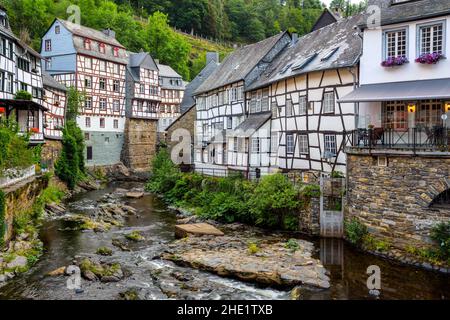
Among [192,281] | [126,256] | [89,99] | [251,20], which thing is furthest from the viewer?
[251,20]

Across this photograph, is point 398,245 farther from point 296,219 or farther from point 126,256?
point 126,256

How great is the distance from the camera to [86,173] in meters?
42.1

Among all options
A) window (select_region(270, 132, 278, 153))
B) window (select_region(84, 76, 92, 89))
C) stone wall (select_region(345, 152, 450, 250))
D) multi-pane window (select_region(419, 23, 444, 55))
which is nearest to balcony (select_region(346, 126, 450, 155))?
stone wall (select_region(345, 152, 450, 250))

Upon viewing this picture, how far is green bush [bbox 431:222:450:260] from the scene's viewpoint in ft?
50.8

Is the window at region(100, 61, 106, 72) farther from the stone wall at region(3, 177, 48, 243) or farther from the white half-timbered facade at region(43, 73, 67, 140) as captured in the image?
the stone wall at region(3, 177, 48, 243)

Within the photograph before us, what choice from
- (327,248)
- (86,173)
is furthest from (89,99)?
(327,248)

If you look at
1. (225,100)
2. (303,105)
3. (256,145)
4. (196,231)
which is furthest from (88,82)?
(196,231)

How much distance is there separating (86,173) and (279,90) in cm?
2263

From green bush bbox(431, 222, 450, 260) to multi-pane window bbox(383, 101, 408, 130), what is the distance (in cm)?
505

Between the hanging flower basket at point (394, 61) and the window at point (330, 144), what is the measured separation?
4919mm

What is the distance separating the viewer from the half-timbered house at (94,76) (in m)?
43.8

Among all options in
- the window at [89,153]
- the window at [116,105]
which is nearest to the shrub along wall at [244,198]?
the window at [89,153]

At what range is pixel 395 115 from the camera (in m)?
19.5
